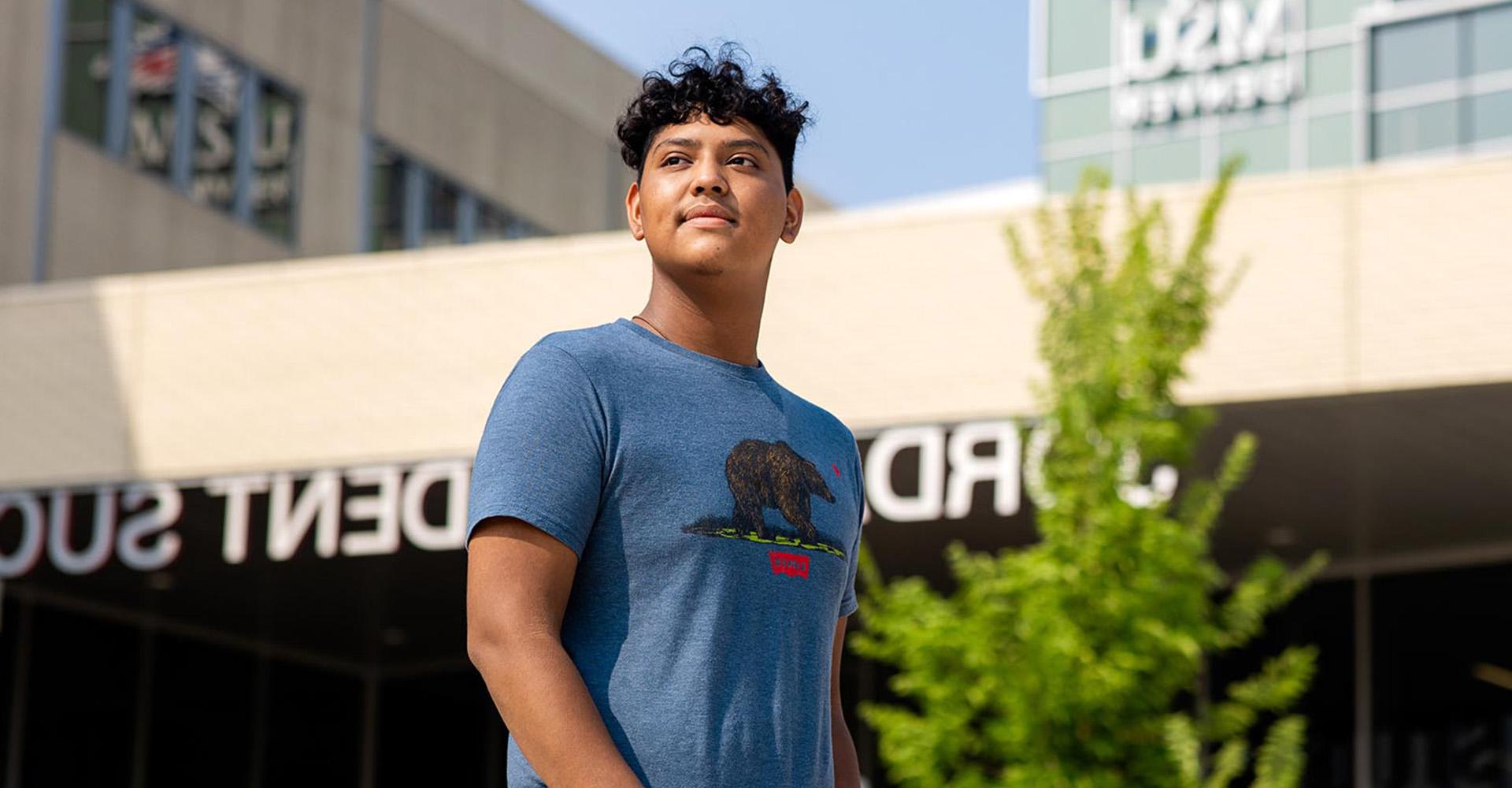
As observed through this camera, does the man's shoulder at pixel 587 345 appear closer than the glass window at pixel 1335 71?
Yes

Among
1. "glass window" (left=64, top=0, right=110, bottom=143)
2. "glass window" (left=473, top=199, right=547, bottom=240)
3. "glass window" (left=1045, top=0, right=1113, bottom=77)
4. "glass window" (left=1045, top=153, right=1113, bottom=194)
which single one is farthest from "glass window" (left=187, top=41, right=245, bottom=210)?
"glass window" (left=1045, top=0, right=1113, bottom=77)

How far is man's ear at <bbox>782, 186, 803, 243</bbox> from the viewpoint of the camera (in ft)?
10.0

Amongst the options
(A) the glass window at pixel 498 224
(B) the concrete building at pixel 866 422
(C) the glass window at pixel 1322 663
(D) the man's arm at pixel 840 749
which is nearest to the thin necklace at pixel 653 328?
(D) the man's arm at pixel 840 749

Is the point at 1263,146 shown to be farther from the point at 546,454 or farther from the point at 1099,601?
the point at 546,454

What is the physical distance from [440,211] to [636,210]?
86.9 feet

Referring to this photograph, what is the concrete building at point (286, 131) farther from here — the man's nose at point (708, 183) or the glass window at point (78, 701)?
the man's nose at point (708, 183)

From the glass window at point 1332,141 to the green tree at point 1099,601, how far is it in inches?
968

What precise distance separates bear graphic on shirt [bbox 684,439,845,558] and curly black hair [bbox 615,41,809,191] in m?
0.38

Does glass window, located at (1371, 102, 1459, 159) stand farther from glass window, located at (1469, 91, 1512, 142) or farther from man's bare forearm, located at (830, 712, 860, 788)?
man's bare forearm, located at (830, 712, 860, 788)

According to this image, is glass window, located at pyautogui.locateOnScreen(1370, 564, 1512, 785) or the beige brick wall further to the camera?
glass window, located at pyautogui.locateOnScreen(1370, 564, 1512, 785)

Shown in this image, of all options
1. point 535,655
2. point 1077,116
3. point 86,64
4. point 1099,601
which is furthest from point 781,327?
Answer: point 1077,116

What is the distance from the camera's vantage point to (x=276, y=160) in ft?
85.4

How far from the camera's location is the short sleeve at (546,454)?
2.58 metres

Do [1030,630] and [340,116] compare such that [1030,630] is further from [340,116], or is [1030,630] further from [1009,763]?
[340,116]
